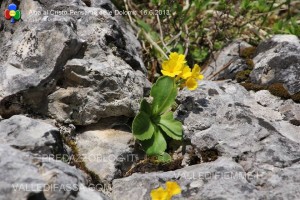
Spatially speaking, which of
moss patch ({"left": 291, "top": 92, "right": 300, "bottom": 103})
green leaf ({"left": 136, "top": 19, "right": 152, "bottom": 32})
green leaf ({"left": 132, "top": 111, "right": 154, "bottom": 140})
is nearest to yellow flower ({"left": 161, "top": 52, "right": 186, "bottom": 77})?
green leaf ({"left": 132, "top": 111, "right": 154, "bottom": 140})

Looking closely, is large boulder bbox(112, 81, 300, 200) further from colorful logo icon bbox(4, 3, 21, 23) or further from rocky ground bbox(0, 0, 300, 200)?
colorful logo icon bbox(4, 3, 21, 23)

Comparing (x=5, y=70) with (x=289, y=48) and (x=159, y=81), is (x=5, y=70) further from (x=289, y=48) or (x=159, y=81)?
(x=289, y=48)

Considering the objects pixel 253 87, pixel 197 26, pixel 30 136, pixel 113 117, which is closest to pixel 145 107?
pixel 113 117

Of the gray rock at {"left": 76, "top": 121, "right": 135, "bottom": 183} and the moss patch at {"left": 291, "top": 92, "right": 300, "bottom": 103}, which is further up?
the moss patch at {"left": 291, "top": 92, "right": 300, "bottom": 103}

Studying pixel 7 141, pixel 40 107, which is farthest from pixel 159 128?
pixel 7 141

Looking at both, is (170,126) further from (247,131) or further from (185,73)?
(247,131)

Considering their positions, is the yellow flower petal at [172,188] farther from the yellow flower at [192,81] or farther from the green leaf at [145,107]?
the yellow flower at [192,81]

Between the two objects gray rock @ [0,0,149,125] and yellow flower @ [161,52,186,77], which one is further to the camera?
yellow flower @ [161,52,186,77]
